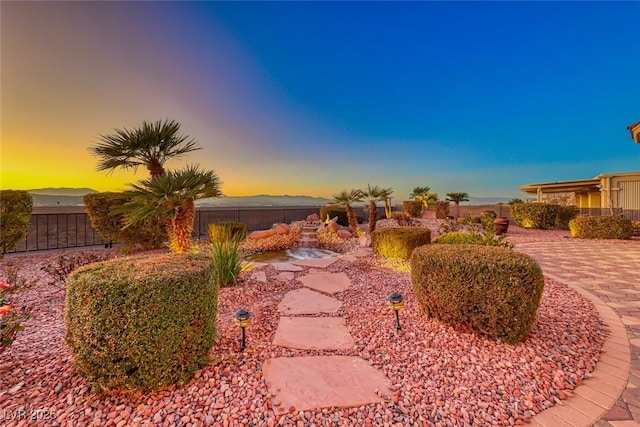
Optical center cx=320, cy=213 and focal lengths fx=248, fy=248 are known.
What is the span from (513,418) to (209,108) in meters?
8.93

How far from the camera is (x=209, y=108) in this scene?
7.71 metres

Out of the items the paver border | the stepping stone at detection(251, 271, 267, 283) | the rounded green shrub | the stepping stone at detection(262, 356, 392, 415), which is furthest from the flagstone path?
the rounded green shrub

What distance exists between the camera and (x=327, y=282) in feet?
13.3

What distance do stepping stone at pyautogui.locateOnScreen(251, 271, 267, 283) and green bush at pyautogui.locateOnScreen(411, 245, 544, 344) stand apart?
266 cm

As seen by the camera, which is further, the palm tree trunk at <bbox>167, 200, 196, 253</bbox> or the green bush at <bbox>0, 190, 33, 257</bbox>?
the green bush at <bbox>0, 190, 33, 257</bbox>

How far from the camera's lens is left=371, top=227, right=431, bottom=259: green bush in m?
5.48

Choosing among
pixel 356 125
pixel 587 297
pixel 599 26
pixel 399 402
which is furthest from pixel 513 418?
pixel 599 26

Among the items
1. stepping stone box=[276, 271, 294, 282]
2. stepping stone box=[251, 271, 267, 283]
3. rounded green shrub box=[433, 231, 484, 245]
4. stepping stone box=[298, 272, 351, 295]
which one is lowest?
stepping stone box=[298, 272, 351, 295]

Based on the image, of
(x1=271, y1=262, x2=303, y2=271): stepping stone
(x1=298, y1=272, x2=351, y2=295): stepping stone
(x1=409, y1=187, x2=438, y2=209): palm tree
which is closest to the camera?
(x1=298, y1=272, x2=351, y2=295): stepping stone

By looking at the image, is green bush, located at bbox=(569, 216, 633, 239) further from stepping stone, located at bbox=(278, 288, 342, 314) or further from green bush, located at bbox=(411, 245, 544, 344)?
stepping stone, located at bbox=(278, 288, 342, 314)

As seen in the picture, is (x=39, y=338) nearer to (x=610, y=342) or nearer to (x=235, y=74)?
(x=610, y=342)

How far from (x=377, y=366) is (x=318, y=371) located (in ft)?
1.51

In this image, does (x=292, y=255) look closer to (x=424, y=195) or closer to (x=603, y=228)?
(x=603, y=228)

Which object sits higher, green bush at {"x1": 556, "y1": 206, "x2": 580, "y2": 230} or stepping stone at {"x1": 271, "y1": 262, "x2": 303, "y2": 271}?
green bush at {"x1": 556, "y1": 206, "x2": 580, "y2": 230}
